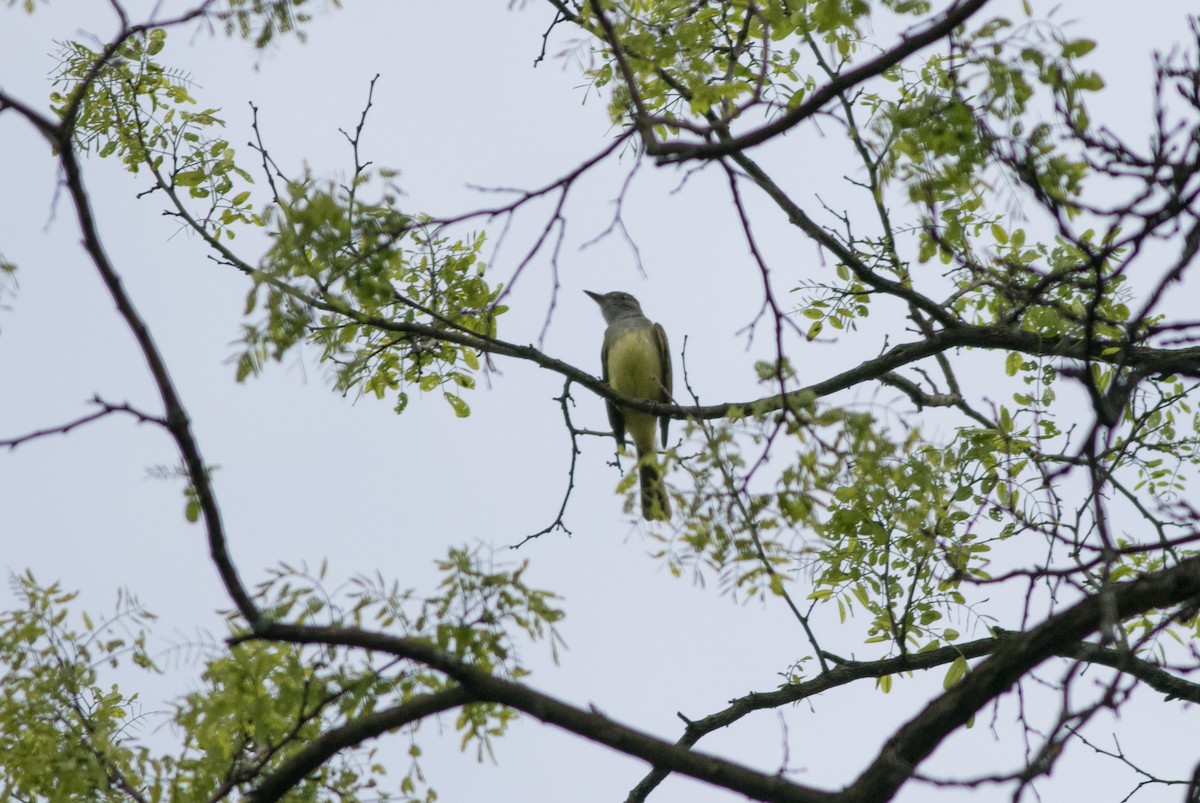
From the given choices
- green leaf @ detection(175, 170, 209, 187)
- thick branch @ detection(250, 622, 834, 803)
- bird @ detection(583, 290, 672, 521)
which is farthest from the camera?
bird @ detection(583, 290, 672, 521)

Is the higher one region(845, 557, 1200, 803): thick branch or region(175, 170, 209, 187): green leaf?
region(175, 170, 209, 187): green leaf

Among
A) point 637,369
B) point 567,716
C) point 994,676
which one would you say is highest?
point 637,369

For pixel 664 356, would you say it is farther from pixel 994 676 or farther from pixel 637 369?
pixel 994 676

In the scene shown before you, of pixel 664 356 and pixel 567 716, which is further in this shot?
pixel 664 356

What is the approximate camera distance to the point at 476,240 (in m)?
7.21

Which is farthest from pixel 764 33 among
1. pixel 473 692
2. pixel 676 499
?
pixel 473 692

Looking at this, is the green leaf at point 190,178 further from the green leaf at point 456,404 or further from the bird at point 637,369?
the bird at point 637,369

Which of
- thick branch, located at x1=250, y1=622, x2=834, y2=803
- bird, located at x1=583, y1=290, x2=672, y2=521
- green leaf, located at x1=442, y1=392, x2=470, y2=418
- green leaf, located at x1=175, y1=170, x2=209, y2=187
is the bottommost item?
thick branch, located at x1=250, y1=622, x2=834, y2=803

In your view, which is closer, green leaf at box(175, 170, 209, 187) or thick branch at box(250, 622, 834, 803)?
thick branch at box(250, 622, 834, 803)

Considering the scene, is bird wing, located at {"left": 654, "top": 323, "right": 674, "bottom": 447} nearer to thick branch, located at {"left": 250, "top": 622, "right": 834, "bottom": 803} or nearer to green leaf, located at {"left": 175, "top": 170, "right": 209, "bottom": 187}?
green leaf, located at {"left": 175, "top": 170, "right": 209, "bottom": 187}

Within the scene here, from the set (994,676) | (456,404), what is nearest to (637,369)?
(456,404)

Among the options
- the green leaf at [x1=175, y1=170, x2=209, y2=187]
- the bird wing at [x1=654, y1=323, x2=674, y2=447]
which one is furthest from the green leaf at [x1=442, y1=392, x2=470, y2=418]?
the bird wing at [x1=654, y1=323, x2=674, y2=447]

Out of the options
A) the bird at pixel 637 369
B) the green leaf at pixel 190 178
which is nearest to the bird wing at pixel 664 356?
the bird at pixel 637 369

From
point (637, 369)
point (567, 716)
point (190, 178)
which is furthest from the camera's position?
point (637, 369)
